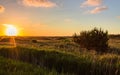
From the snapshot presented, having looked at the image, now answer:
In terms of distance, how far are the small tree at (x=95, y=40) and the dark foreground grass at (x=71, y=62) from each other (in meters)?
10.7

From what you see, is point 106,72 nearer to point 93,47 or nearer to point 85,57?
point 85,57

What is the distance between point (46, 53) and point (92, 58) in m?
3.96

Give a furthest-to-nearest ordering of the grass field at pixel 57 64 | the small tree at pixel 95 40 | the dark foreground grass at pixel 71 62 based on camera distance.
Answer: the small tree at pixel 95 40 < the dark foreground grass at pixel 71 62 < the grass field at pixel 57 64

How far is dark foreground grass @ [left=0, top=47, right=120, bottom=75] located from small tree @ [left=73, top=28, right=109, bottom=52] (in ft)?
35.2

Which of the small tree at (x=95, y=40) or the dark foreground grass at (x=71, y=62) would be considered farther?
the small tree at (x=95, y=40)

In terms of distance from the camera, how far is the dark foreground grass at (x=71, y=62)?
14453 mm

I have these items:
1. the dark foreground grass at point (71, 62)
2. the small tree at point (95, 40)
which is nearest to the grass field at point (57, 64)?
the dark foreground grass at point (71, 62)

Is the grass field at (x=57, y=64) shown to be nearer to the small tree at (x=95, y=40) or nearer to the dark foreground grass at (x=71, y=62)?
the dark foreground grass at (x=71, y=62)

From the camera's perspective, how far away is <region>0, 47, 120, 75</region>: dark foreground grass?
14.5 meters

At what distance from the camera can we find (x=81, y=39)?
31.1 meters

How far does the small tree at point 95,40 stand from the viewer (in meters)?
28.9

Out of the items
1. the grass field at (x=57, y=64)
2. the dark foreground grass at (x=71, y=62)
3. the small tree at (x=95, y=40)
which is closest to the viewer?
the grass field at (x=57, y=64)

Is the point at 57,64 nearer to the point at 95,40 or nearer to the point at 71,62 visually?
the point at 71,62

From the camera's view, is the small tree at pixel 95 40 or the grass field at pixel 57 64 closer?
the grass field at pixel 57 64
